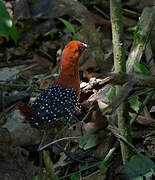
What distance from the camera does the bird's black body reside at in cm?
313

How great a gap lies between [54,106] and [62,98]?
12 centimetres

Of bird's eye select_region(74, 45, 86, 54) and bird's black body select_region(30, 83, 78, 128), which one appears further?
bird's eye select_region(74, 45, 86, 54)

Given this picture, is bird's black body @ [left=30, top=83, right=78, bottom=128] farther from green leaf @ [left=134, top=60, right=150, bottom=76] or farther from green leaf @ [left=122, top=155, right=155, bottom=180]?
green leaf @ [left=122, top=155, right=155, bottom=180]

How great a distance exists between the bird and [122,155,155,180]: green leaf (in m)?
1.57

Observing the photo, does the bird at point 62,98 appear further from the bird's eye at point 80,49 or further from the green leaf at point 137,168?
the green leaf at point 137,168

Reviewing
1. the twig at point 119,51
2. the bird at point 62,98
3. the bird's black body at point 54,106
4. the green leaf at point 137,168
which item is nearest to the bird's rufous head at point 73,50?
the bird at point 62,98

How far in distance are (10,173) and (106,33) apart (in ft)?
8.32

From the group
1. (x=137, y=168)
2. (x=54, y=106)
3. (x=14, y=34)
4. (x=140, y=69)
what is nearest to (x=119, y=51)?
(x=140, y=69)

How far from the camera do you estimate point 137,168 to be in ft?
5.40

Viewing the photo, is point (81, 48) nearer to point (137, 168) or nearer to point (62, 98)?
point (62, 98)

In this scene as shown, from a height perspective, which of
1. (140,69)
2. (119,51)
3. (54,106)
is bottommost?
(54,106)

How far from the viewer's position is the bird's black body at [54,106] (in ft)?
10.3

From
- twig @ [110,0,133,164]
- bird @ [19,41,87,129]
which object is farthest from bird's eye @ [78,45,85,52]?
Answer: twig @ [110,0,133,164]

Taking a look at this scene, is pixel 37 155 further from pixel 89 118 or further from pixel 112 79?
pixel 112 79
